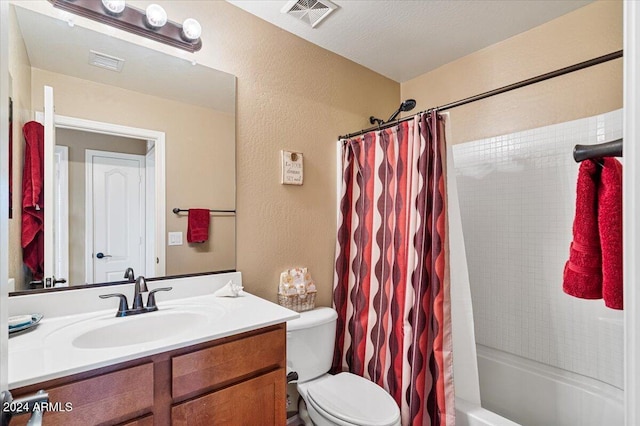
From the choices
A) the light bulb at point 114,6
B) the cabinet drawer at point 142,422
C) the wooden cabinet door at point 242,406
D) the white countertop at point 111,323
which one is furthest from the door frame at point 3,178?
the light bulb at point 114,6

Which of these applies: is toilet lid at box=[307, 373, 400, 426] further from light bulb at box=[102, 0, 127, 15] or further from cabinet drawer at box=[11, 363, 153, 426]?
light bulb at box=[102, 0, 127, 15]

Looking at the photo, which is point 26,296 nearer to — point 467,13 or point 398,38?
point 398,38

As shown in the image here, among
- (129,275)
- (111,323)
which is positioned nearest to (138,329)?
(111,323)

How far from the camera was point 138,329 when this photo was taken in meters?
1.26

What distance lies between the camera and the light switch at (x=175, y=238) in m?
1.56

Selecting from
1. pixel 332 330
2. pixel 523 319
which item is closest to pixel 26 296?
pixel 332 330

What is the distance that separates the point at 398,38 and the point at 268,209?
4.49 ft

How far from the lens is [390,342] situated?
174 centimetres

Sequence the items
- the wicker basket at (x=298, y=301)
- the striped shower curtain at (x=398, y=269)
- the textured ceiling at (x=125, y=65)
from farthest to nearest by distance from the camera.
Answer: the wicker basket at (x=298, y=301) < the striped shower curtain at (x=398, y=269) < the textured ceiling at (x=125, y=65)

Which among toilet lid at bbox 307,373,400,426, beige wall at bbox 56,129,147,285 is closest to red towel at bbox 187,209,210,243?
beige wall at bbox 56,129,147,285

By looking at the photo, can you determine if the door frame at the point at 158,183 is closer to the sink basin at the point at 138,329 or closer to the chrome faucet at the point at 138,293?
the chrome faucet at the point at 138,293

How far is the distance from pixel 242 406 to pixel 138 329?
1.66 feet

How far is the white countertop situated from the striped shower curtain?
2.23 feet

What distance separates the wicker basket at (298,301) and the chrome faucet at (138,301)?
68cm
